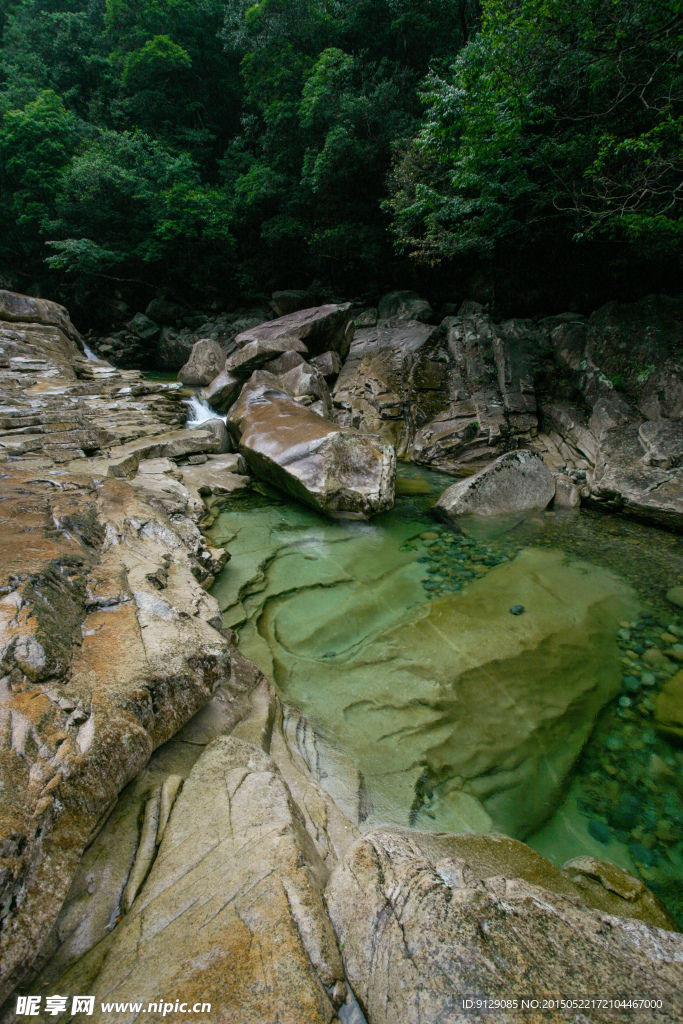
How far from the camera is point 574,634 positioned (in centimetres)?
342

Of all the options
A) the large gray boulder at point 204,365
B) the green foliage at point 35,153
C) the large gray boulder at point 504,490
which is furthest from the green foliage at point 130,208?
the large gray boulder at point 504,490

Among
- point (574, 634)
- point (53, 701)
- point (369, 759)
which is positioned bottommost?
point (369, 759)

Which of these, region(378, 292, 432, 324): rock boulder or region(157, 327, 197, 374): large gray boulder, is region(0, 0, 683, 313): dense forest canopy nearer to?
region(378, 292, 432, 324): rock boulder

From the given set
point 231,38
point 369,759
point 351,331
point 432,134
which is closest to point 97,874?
point 369,759

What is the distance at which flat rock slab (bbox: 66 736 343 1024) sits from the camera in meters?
1.10

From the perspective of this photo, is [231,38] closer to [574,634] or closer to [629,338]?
[629,338]

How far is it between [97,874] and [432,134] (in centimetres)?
1062

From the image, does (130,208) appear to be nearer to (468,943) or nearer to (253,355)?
(253,355)

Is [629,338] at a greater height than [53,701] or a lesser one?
greater

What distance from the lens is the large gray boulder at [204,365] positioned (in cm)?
1139

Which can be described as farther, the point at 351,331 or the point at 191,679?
the point at 351,331

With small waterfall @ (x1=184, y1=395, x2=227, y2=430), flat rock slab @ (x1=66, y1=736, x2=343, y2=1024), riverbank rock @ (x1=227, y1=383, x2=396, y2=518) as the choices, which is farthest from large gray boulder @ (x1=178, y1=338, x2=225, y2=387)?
flat rock slab @ (x1=66, y1=736, x2=343, y2=1024)

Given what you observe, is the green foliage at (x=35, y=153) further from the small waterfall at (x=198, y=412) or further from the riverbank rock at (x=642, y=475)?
the riverbank rock at (x=642, y=475)

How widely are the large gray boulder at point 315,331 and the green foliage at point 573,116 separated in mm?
3298
